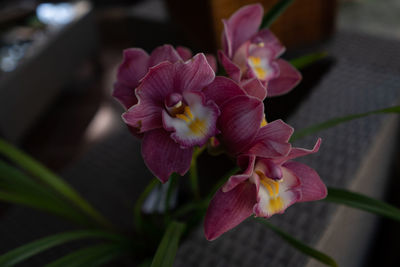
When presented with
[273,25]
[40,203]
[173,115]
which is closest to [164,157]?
[173,115]

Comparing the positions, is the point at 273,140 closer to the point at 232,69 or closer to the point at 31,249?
the point at 232,69

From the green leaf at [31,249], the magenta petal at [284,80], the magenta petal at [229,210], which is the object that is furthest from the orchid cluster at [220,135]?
the green leaf at [31,249]

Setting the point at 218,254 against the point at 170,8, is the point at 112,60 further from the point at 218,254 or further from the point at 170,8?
the point at 218,254

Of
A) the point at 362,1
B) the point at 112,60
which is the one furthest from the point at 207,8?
the point at 362,1

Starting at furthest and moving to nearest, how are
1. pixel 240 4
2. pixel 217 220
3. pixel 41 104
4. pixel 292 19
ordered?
pixel 41 104 → pixel 292 19 → pixel 240 4 → pixel 217 220

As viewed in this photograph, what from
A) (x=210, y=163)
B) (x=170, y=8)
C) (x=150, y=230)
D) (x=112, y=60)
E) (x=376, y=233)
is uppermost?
(x=170, y=8)

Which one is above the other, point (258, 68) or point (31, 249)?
point (258, 68)
